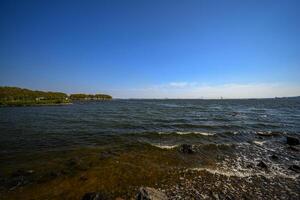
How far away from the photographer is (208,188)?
977 centimetres

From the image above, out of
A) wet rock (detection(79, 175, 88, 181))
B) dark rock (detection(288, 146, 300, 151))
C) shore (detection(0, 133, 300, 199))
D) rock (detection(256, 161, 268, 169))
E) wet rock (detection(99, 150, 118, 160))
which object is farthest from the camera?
dark rock (detection(288, 146, 300, 151))

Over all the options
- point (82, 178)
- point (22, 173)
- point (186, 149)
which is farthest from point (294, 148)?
point (22, 173)

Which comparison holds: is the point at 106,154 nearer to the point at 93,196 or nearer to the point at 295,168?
the point at 93,196

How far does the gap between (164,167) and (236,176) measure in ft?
15.7

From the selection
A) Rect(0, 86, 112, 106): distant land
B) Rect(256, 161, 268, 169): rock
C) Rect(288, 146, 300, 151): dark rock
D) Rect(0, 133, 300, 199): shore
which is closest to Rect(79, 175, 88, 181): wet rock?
Rect(0, 133, 300, 199): shore

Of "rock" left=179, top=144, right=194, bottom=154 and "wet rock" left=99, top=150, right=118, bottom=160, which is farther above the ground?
"rock" left=179, top=144, right=194, bottom=154

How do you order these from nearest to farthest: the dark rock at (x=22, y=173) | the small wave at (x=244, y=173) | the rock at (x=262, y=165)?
the dark rock at (x=22, y=173)
the small wave at (x=244, y=173)
the rock at (x=262, y=165)

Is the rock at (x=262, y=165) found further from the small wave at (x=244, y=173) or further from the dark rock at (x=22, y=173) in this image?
the dark rock at (x=22, y=173)

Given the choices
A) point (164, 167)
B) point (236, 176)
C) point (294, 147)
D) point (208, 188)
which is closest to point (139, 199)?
point (208, 188)

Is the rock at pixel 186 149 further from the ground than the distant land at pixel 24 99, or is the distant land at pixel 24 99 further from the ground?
the distant land at pixel 24 99

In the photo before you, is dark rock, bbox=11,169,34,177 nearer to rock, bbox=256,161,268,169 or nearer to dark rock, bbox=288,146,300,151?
rock, bbox=256,161,268,169

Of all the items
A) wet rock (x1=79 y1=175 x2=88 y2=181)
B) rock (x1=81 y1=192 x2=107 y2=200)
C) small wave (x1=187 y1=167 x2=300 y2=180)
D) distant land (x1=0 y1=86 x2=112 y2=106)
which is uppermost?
distant land (x1=0 y1=86 x2=112 y2=106)

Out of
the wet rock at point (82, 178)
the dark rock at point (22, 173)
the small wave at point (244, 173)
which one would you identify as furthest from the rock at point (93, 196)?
the small wave at point (244, 173)

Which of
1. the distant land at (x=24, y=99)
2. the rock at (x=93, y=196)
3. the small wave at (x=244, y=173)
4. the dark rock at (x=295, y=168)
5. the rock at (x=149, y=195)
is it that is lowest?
the small wave at (x=244, y=173)
